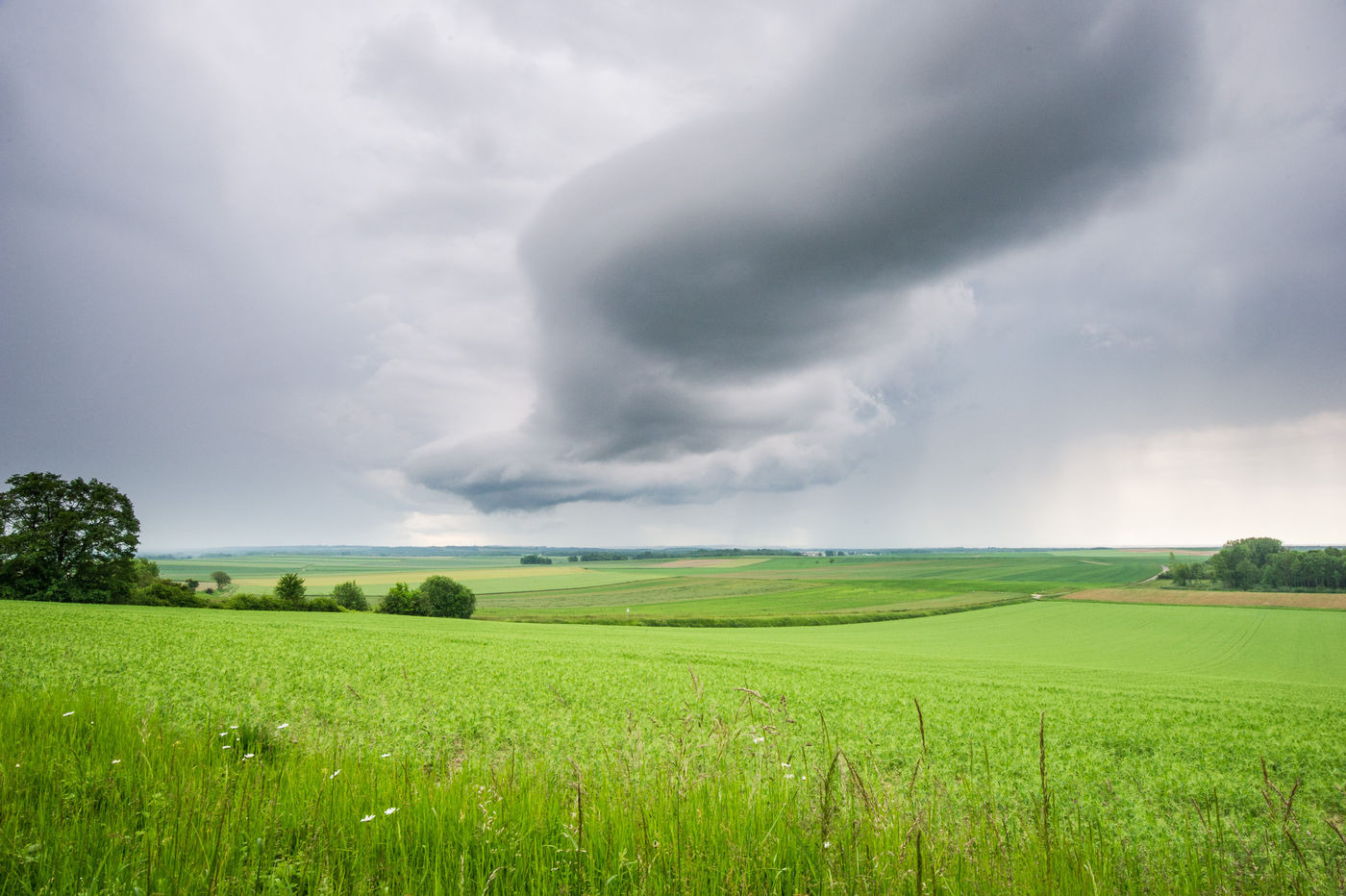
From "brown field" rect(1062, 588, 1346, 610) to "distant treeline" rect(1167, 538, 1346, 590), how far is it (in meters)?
17.0

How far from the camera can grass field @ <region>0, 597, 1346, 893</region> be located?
320 cm

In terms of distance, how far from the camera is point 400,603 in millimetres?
71875

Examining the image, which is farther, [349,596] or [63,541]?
[349,596]

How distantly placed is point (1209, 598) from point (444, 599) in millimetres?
107046

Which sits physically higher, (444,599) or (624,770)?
(624,770)

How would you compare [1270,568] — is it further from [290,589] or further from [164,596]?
[164,596]

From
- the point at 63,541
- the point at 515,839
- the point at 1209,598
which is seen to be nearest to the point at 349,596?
the point at 63,541

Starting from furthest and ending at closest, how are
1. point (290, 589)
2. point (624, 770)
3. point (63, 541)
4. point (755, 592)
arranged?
1. point (755, 592)
2. point (290, 589)
3. point (63, 541)
4. point (624, 770)

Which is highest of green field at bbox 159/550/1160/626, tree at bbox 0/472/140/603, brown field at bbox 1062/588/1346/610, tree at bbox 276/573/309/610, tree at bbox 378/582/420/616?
tree at bbox 0/472/140/603

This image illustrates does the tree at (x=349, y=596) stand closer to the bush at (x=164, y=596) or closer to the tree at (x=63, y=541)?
the bush at (x=164, y=596)

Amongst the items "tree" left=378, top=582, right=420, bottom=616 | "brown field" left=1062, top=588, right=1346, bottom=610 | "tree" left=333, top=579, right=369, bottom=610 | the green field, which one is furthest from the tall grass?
"brown field" left=1062, top=588, right=1346, bottom=610

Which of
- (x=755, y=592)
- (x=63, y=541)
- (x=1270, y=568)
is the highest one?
(x=63, y=541)

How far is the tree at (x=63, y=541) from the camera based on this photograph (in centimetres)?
4916

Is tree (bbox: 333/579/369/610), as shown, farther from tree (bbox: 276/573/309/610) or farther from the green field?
the green field
